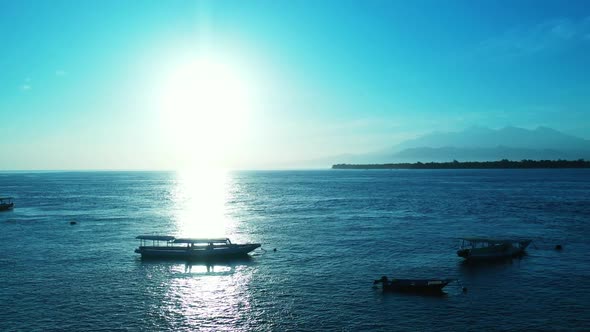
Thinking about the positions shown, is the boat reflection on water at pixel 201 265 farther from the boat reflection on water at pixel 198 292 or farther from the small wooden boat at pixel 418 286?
the small wooden boat at pixel 418 286

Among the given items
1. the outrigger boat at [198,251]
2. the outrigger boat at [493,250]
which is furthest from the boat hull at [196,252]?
the outrigger boat at [493,250]

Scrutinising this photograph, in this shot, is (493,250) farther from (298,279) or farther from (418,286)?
(298,279)

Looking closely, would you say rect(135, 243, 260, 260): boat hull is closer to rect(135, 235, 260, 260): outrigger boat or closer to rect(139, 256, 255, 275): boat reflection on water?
rect(135, 235, 260, 260): outrigger boat

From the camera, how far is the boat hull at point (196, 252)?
4862cm

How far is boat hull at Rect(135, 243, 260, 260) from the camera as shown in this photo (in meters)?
48.6

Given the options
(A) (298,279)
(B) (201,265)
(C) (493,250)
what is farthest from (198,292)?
(C) (493,250)

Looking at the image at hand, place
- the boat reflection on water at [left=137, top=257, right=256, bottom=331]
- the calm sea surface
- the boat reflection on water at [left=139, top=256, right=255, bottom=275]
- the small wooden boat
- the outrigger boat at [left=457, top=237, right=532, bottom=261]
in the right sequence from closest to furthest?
the calm sea surface, the boat reflection on water at [left=137, top=257, right=256, bottom=331], the small wooden boat, the boat reflection on water at [left=139, top=256, right=255, bottom=275], the outrigger boat at [left=457, top=237, right=532, bottom=261]

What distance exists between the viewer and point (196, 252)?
48750 mm

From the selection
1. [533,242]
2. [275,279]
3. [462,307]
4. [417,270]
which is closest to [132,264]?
[275,279]

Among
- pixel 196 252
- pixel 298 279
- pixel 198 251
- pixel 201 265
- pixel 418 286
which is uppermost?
pixel 198 251

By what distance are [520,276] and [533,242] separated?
749 inches

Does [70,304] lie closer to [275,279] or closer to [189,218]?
[275,279]

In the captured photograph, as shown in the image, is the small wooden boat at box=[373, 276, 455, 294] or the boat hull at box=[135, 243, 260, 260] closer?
the small wooden boat at box=[373, 276, 455, 294]

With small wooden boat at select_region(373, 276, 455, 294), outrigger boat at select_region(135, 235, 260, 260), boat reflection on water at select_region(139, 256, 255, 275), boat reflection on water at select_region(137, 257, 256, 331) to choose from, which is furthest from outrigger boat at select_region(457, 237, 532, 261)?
outrigger boat at select_region(135, 235, 260, 260)
